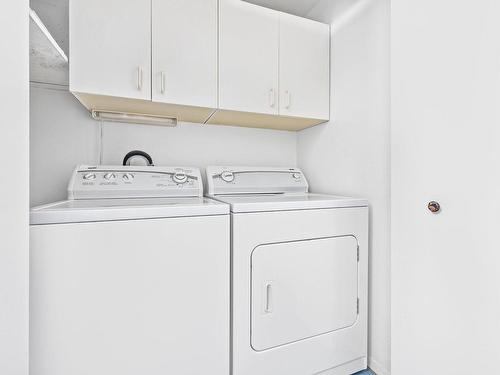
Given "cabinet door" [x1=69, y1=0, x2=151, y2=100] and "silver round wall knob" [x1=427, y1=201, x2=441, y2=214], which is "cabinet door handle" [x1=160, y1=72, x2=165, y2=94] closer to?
"cabinet door" [x1=69, y1=0, x2=151, y2=100]

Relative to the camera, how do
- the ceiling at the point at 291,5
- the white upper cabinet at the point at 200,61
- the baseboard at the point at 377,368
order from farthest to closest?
the ceiling at the point at 291,5, the baseboard at the point at 377,368, the white upper cabinet at the point at 200,61

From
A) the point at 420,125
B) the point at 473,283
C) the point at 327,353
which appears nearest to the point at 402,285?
the point at 473,283

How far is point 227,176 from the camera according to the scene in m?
1.84

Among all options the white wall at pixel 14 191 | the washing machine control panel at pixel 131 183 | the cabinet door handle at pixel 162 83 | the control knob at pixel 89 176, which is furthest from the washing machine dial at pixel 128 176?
the white wall at pixel 14 191

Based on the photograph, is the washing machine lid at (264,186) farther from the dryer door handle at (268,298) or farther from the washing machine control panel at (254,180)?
the dryer door handle at (268,298)

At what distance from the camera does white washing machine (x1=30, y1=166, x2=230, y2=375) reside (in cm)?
99

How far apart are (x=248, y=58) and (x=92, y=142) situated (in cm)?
118

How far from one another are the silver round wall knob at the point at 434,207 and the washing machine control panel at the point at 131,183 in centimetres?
124

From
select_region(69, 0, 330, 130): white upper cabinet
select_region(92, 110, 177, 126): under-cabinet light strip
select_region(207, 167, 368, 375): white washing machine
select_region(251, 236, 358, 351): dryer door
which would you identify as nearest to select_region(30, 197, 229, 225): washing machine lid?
select_region(207, 167, 368, 375): white washing machine

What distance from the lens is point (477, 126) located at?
97 centimetres

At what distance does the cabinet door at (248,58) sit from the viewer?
165cm

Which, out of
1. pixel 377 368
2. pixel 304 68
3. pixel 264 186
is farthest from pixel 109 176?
pixel 377 368

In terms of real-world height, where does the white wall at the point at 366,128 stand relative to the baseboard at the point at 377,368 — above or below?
above

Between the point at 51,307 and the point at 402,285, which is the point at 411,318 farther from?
the point at 51,307
